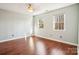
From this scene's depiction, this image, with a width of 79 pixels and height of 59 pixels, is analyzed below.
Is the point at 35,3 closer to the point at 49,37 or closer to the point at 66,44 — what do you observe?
the point at 49,37

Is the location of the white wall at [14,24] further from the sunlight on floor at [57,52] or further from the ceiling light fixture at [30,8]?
the sunlight on floor at [57,52]

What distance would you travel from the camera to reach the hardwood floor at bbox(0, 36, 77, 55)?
1.57m

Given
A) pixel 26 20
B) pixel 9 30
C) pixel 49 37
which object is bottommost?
pixel 49 37

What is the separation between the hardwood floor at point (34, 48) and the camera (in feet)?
5.16

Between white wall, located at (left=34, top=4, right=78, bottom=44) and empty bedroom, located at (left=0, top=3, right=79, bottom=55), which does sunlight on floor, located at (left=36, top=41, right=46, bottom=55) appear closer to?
empty bedroom, located at (left=0, top=3, right=79, bottom=55)

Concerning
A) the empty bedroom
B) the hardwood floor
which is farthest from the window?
the hardwood floor

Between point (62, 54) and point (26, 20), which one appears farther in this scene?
point (26, 20)

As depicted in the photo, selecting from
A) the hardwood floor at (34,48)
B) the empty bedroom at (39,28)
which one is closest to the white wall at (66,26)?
the empty bedroom at (39,28)

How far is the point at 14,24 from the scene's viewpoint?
1.69 metres

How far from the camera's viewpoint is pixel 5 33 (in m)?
1.62

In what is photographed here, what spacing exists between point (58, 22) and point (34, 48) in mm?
684

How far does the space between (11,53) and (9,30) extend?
438mm

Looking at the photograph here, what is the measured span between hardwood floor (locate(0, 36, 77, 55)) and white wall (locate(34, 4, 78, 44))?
0.12m
